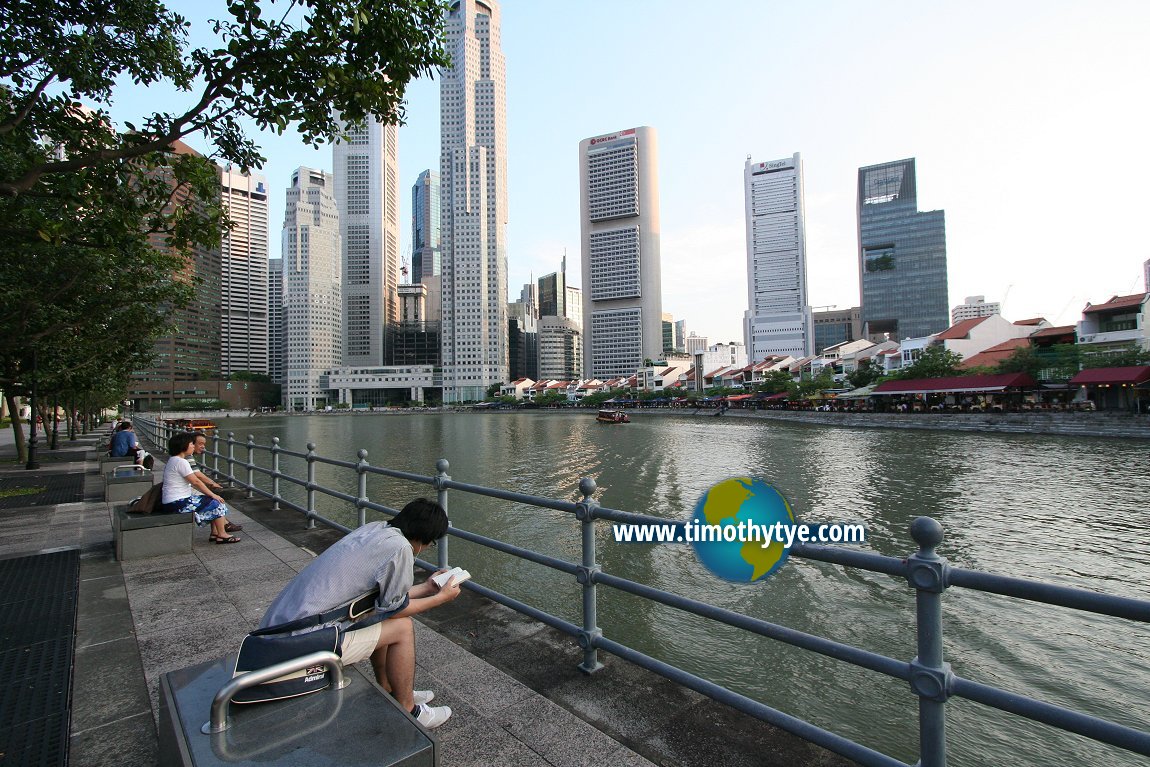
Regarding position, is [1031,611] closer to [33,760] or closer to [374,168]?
[33,760]

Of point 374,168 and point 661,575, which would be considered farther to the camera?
point 374,168

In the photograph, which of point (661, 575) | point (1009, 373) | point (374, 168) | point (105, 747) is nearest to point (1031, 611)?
point (661, 575)

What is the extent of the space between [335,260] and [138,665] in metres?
177

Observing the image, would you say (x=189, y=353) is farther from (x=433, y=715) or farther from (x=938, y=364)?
(x=433, y=715)

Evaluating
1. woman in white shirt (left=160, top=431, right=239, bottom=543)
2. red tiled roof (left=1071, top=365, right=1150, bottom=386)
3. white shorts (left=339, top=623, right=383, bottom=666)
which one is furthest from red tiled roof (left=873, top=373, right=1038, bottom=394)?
white shorts (left=339, top=623, right=383, bottom=666)

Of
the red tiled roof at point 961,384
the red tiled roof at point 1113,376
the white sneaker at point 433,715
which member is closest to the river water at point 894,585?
the white sneaker at point 433,715

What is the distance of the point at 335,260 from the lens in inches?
6353

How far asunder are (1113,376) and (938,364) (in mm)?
13516

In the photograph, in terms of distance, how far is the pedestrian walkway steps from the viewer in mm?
2656

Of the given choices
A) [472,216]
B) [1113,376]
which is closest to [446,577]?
[1113,376]

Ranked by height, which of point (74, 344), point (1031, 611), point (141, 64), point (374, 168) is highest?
point (374, 168)

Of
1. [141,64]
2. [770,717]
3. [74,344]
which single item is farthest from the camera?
[74,344]

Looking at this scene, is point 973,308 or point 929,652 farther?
point 973,308

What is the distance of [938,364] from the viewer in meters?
51.2
